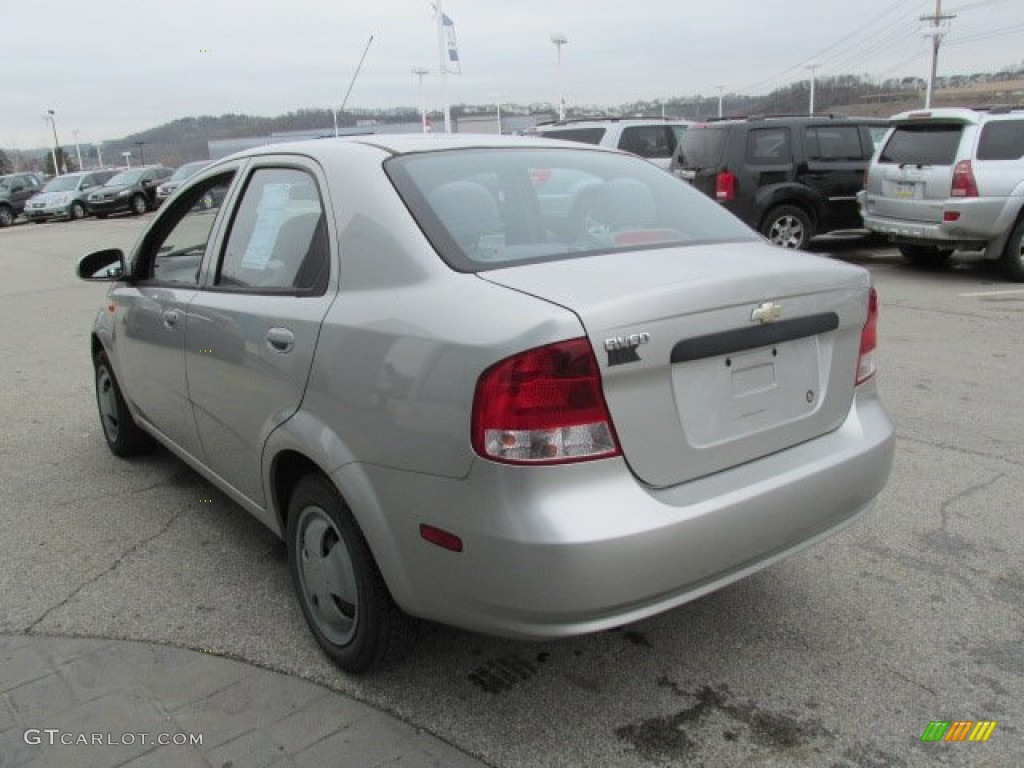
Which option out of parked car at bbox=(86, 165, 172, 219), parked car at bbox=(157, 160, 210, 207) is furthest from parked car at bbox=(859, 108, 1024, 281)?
parked car at bbox=(86, 165, 172, 219)

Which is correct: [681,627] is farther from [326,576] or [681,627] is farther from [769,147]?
[769,147]

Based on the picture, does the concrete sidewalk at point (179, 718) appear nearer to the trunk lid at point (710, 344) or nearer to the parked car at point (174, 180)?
the trunk lid at point (710, 344)

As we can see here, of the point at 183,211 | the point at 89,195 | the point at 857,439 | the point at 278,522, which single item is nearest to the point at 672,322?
the point at 857,439

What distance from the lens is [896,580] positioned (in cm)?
329

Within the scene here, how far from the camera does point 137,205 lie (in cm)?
3028

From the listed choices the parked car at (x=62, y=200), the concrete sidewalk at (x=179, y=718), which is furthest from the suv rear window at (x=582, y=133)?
the parked car at (x=62, y=200)

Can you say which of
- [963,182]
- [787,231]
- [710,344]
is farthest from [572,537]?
[787,231]

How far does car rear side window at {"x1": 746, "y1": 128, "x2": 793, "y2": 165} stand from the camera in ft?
37.5

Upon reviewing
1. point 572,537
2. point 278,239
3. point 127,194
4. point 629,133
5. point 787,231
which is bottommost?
point 787,231

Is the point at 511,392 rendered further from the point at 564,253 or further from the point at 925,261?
the point at 925,261

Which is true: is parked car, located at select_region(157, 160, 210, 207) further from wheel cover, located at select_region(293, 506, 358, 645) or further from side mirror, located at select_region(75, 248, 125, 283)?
wheel cover, located at select_region(293, 506, 358, 645)

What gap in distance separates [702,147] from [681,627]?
991 cm

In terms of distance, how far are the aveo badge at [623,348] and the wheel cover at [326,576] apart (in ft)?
3.55

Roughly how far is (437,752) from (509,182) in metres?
1.82
